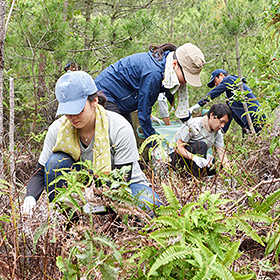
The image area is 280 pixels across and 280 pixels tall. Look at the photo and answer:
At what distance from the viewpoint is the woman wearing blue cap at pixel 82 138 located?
203cm

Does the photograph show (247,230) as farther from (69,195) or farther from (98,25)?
(98,25)

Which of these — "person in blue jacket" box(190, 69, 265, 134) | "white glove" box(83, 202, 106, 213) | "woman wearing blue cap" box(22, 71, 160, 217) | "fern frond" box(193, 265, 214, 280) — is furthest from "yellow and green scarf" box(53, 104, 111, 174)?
"person in blue jacket" box(190, 69, 265, 134)

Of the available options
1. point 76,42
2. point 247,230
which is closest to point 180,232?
point 247,230

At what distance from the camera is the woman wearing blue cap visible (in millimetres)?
2027

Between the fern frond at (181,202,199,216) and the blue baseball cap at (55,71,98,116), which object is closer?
the fern frond at (181,202,199,216)

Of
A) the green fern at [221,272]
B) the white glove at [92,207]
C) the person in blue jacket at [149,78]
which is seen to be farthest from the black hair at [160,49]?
the green fern at [221,272]

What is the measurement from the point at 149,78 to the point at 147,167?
2.53 feet

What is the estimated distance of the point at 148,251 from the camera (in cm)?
122

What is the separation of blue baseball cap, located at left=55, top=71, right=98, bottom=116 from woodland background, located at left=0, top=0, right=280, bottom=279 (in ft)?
0.92

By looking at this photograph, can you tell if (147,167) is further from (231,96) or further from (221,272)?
(231,96)

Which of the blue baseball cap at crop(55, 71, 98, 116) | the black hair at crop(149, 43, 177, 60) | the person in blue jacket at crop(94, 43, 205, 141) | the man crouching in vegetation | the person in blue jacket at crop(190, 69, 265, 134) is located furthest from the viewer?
the person in blue jacket at crop(190, 69, 265, 134)

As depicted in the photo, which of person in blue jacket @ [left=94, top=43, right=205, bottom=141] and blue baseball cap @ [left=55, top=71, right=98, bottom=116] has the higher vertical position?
blue baseball cap @ [left=55, top=71, right=98, bottom=116]

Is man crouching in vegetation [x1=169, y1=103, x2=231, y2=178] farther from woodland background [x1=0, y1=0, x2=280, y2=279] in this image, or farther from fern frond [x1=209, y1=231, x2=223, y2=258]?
fern frond [x1=209, y1=231, x2=223, y2=258]

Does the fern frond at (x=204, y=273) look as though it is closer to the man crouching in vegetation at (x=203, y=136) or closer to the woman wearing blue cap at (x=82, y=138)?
the woman wearing blue cap at (x=82, y=138)
